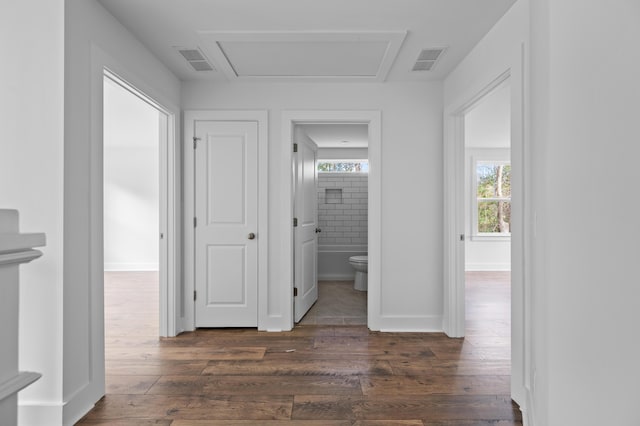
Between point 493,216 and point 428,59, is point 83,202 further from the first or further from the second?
point 493,216

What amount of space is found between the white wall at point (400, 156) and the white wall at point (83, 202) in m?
1.31

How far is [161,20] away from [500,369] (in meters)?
3.18

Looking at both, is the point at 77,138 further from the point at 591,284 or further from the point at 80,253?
the point at 591,284

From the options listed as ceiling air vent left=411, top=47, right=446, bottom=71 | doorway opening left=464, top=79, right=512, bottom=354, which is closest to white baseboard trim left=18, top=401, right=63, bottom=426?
ceiling air vent left=411, top=47, right=446, bottom=71

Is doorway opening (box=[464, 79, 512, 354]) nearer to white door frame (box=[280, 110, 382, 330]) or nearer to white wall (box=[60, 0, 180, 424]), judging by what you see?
white door frame (box=[280, 110, 382, 330])

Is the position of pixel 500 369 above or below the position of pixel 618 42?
below

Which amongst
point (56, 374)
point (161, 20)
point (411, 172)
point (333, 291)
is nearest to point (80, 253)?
point (56, 374)

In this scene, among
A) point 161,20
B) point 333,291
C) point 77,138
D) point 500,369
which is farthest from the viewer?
point 333,291

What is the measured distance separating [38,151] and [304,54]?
1.83 meters

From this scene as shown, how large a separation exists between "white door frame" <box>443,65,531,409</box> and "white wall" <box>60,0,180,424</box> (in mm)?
2093

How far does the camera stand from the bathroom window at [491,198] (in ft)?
22.6

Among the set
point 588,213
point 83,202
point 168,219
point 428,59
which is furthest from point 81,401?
point 428,59

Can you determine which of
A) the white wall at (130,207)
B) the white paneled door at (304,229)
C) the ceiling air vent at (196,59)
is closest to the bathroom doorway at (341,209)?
the white paneled door at (304,229)

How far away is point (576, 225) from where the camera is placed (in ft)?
0.66
